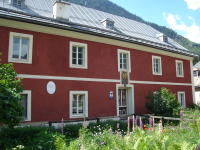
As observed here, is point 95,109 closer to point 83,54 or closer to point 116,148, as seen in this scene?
point 83,54

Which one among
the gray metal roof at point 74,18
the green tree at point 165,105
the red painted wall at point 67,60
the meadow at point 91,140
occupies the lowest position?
the meadow at point 91,140

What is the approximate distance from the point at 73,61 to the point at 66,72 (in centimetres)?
92

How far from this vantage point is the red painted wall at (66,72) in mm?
9680

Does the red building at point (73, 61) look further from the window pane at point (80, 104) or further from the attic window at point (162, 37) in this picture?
the attic window at point (162, 37)

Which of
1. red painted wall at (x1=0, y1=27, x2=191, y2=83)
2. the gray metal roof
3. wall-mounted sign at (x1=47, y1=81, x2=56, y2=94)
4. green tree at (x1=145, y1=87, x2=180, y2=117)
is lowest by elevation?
green tree at (x1=145, y1=87, x2=180, y2=117)

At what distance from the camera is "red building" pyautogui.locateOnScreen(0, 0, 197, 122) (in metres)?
9.59

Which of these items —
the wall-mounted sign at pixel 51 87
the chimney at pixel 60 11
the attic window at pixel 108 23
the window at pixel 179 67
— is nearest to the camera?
the wall-mounted sign at pixel 51 87

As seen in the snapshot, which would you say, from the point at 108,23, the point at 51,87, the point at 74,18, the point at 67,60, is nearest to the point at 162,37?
the point at 108,23

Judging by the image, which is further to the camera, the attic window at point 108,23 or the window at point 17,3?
the attic window at point 108,23

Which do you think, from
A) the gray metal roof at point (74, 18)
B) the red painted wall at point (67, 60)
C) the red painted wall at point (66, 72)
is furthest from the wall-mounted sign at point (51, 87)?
the gray metal roof at point (74, 18)

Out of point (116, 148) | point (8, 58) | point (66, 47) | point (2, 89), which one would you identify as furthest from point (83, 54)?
point (116, 148)

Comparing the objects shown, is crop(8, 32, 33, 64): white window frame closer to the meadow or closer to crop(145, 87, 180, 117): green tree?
the meadow

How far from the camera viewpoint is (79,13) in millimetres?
14375

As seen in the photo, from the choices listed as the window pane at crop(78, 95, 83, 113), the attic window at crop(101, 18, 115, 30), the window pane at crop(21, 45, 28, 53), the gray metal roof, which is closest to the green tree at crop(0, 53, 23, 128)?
the window pane at crop(21, 45, 28, 53)
